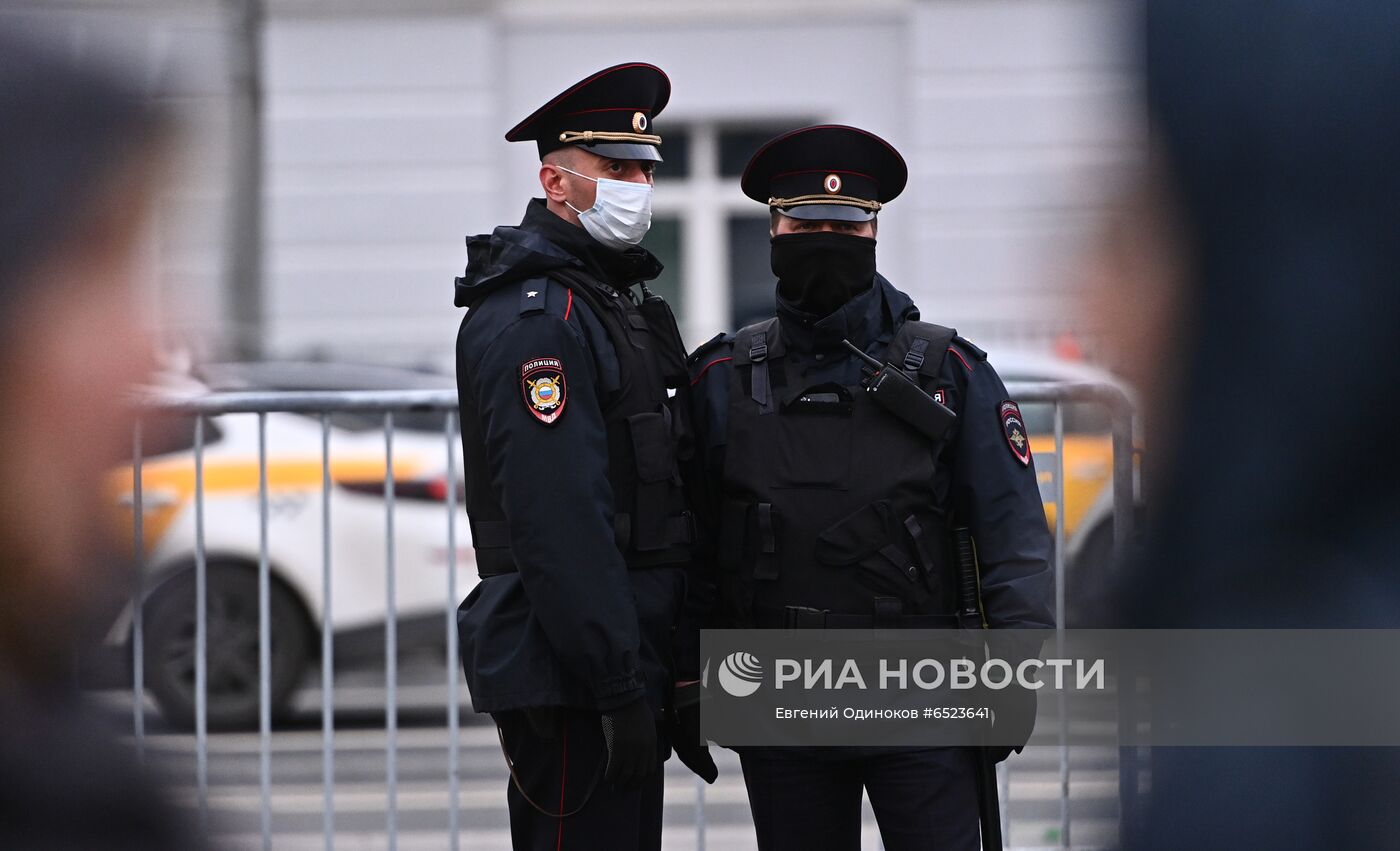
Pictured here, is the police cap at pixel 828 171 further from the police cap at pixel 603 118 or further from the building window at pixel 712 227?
the building window at pixel 712 227

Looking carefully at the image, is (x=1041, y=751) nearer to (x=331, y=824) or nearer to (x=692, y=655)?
(x=692, y=655)

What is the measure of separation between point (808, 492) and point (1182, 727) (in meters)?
1.01

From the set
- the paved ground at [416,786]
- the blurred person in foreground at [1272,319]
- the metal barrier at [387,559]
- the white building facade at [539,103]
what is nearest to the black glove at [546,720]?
the paved ground at [416,786]

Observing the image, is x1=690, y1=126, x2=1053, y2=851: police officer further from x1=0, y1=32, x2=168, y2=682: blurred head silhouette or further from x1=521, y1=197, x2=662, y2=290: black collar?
x1=0, y1=32, x2=168, y2=682: blurred head silhouette

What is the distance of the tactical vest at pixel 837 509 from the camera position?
9.57ft

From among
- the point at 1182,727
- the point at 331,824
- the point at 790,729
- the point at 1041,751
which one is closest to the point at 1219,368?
the point at 1182,727

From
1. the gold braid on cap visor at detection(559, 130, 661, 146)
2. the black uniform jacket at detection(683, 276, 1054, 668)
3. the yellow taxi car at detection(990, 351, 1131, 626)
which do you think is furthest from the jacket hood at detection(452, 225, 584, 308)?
the yellow taxi car at detection(990, 351, 1131, 626)

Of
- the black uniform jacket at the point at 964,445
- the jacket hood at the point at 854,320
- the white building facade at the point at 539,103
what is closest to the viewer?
the black uniform jacket at the point at 964,445

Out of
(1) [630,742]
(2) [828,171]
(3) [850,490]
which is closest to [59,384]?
(1) [630,742]

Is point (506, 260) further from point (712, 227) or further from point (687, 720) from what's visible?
point (712, 227)

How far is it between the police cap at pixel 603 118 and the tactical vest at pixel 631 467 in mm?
272

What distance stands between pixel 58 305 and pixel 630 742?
1.24 metres

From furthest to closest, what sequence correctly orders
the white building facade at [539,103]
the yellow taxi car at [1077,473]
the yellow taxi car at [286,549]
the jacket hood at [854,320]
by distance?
the white building facade at [539,103]
the yellow taxi car at [286,549]
the yellow taxi car at [1077,473]
the jacket hood at [854,320]

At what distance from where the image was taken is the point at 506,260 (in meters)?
2.96
